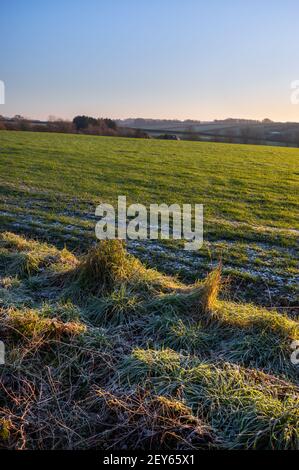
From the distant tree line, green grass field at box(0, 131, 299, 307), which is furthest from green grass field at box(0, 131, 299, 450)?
the distant tree line

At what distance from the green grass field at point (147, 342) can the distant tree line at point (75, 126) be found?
45019 millimetres

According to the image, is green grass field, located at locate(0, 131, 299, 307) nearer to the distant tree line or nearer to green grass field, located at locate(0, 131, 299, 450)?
green grass field, located at locate(0, 131, 299, 450)

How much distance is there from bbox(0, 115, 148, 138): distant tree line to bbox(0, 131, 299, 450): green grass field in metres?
45.0

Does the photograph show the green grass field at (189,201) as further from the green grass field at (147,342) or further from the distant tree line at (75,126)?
the distant tree line at (75,126)

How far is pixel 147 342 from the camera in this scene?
417 centimetres

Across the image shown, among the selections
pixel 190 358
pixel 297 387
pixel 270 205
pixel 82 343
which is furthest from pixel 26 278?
pixel 270 205

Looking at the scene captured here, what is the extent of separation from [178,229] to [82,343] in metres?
5.45

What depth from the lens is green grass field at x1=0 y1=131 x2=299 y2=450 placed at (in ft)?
10.4

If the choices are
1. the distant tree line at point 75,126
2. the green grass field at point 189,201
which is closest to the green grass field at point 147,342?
the green grass field at point 189,201

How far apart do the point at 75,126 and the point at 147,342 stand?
188ft

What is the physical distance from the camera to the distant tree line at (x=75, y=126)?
51062 mm

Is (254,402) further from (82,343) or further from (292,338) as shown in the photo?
(82,343)

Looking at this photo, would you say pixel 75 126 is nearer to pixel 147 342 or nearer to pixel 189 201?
pixel 189 201
